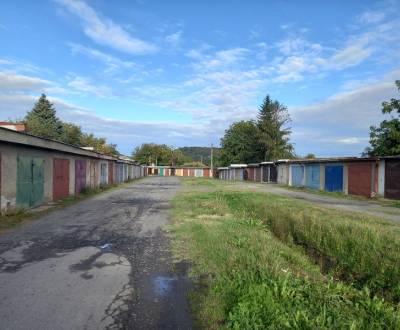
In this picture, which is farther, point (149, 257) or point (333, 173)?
point (333, 173)

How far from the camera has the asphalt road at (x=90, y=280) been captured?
476 centimetres

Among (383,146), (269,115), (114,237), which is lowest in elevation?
(114,237)

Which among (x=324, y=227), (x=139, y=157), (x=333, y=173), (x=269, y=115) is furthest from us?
(x=139, y=157)

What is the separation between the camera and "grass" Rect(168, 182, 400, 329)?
460 cm

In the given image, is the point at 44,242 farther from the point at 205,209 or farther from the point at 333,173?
the point at 333,173

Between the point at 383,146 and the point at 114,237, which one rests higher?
the point at 383,146

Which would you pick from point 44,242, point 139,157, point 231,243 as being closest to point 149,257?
point 231,243

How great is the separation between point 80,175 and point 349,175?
1910cm

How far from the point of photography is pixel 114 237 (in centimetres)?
1020

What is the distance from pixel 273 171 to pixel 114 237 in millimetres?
42394

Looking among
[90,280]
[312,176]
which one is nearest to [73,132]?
[312,176]

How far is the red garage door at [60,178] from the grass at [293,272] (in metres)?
8.73

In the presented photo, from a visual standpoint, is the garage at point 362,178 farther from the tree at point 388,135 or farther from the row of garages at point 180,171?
the row of garages at point 180,171

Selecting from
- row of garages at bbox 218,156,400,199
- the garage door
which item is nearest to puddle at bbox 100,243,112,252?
row of garages at bbox 218,156,400,199
